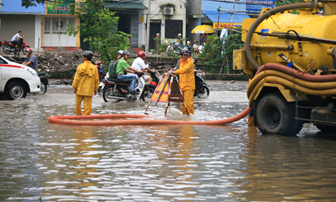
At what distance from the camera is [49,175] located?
6.10 metres

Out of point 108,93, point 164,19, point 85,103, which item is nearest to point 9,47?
point 108,93

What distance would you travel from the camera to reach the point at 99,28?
2192 centimetres

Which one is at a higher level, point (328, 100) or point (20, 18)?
point (20, 18)

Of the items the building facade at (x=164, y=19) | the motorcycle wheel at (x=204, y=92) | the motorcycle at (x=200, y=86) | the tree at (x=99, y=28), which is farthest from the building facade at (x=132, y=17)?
the motorcycle at (x=200, y=86)

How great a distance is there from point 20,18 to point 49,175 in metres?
34.3

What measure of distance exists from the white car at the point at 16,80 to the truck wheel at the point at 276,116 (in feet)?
31.6

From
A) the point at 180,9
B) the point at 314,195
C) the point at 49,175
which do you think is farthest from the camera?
the point at 180,9

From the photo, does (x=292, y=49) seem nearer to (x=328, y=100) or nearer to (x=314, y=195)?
(x=328, y=100)

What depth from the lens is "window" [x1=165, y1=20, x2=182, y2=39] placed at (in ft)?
147

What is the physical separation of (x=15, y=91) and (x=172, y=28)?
2892 centimetres

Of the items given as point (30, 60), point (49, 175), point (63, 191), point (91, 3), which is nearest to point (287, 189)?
point (63, 191)

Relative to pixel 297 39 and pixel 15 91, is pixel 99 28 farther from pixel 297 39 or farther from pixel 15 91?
pixel 297 39

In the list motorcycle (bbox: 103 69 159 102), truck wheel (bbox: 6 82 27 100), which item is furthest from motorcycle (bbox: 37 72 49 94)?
motorcycle (bbox: 103 69 159 102)

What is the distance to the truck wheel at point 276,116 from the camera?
9.73 m
